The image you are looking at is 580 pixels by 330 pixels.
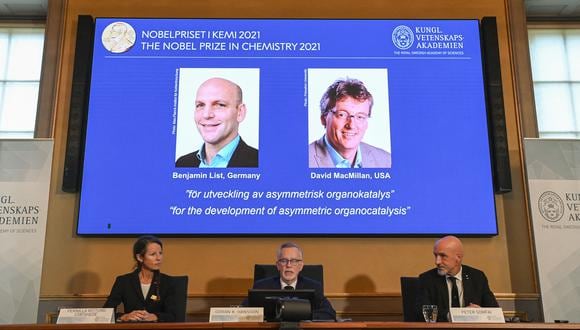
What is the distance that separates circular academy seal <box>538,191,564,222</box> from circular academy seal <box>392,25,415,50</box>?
5.19ft

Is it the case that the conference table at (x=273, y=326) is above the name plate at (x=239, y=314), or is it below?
below

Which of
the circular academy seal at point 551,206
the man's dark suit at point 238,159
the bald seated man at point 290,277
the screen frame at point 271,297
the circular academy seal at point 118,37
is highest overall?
the circular academy seal at point 118,37

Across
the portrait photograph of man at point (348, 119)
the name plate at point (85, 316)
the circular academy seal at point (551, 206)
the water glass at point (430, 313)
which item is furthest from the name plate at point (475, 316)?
the portrait photograph of man at point (348, 119)

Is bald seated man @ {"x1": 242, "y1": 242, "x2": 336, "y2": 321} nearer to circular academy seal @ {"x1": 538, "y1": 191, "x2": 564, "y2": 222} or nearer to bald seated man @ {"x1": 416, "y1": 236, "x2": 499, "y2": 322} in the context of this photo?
bald seated man @ {"x1": 416, "y1": 236, "x2": 499, "y2": 322}

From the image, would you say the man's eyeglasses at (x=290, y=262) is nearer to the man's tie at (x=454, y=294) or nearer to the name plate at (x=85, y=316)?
the man's tie at (x=454, y=294)

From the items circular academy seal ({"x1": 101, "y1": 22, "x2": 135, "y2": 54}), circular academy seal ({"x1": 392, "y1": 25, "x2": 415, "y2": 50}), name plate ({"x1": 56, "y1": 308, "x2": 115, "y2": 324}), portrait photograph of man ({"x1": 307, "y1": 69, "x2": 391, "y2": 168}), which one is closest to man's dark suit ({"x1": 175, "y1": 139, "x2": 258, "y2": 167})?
portrait photograph of man ({"x1": 307, "y1": 69, "x2": 391, "y2": 168})

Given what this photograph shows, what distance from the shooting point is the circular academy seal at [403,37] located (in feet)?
16.7

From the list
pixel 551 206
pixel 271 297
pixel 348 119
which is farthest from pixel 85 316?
pixel 551 206

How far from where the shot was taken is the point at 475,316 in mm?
2945

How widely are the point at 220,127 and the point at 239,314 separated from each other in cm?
229

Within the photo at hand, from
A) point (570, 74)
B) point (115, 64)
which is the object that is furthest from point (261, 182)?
point (570, 74)

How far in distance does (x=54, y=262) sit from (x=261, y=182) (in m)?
1.68

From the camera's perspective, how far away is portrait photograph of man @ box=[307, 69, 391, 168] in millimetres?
4844

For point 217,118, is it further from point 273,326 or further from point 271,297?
point 273,326
